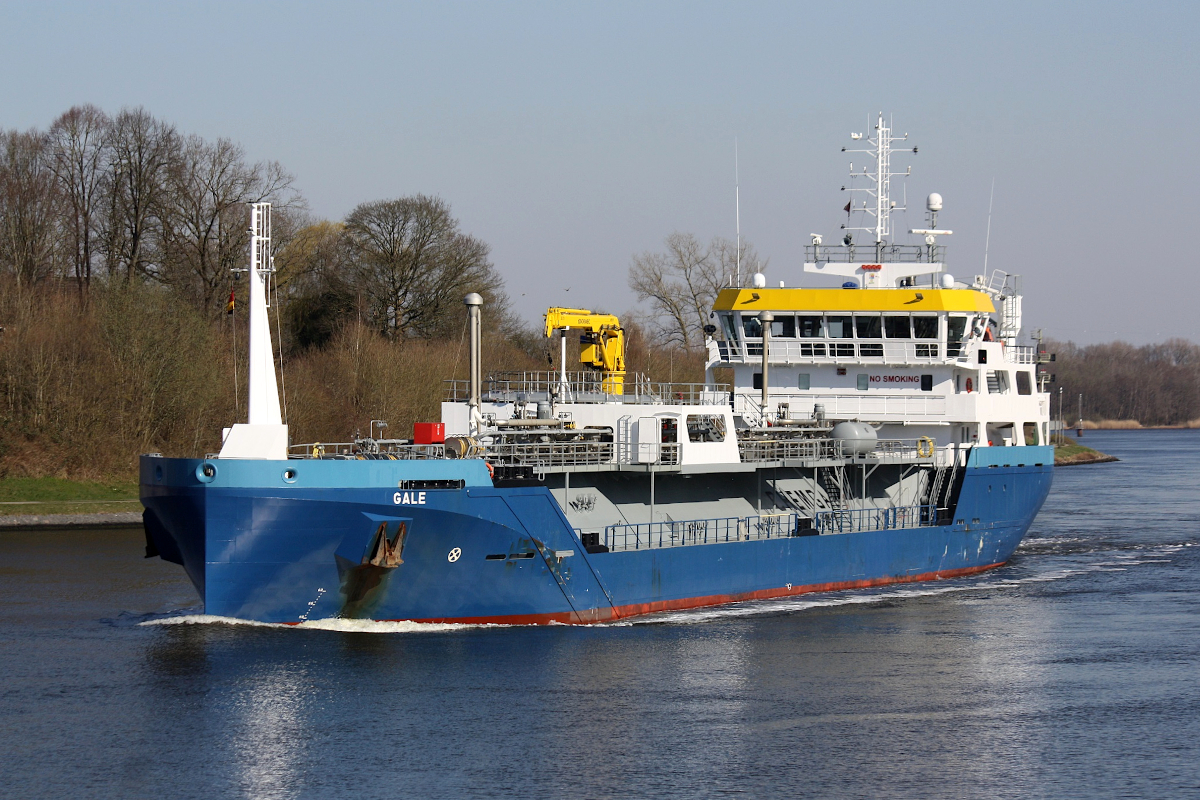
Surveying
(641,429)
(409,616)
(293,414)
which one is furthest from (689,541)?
(293,414)

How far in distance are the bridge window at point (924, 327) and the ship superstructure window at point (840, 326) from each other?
1687 millimetres

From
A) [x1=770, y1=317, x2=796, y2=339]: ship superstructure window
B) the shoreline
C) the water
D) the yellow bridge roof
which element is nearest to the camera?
the water

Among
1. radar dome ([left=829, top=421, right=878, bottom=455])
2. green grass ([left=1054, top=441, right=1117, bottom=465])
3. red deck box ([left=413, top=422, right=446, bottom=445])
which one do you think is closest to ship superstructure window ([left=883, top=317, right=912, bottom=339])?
radar dome ([left=829, top=421, right=878, bottom=455])

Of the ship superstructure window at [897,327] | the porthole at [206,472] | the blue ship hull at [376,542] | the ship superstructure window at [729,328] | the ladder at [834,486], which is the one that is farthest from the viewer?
the ship superstructure window at [729,328]

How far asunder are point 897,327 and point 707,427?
29.0 ft

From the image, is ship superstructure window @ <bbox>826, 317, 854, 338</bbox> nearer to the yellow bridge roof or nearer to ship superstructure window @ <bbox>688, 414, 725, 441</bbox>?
the yellow bridge roof

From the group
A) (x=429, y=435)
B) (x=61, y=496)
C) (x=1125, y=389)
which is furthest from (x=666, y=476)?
(x=1125, y=389)

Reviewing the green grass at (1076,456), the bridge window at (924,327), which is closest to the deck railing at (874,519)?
the bridge window at (924,327)

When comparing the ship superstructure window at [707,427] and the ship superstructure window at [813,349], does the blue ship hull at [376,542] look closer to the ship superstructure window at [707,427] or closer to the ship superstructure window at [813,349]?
the ship superstructure window at [707,427]

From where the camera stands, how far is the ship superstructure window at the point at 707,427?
30562 millimetres

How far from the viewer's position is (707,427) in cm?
3058

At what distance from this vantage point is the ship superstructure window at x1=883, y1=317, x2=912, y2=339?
3678 cm

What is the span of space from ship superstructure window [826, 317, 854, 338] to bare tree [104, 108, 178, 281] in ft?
126

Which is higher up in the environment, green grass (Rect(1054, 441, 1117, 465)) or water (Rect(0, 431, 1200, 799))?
green grass (Rect(1054, 441, 1117, 465))
